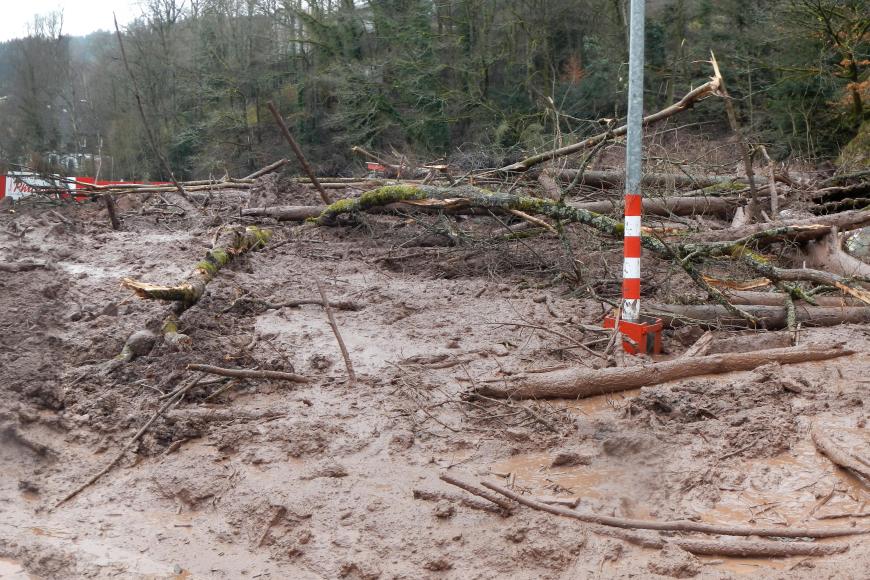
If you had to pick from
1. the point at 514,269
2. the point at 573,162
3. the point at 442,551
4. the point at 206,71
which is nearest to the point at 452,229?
the point at 514,269

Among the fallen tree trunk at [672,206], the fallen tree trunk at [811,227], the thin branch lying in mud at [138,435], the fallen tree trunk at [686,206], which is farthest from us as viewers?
the fallen tree trunk at [686,206]

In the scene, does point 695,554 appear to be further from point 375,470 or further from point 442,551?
point 375,470

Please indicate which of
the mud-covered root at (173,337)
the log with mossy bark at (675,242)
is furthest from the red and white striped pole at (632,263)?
the mud-covered root at (173,337)

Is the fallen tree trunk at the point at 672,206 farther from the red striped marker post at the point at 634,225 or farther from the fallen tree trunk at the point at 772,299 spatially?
the red striped marker post at the point at 634,225

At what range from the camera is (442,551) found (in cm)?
349

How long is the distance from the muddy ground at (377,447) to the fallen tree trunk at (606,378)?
0.34 ft

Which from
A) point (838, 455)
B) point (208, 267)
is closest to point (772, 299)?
point (838, 455)

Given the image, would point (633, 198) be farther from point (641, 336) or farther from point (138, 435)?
point (138, 435)

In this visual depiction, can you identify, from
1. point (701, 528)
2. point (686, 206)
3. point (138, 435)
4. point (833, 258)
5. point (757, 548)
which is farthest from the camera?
point (686, 206)

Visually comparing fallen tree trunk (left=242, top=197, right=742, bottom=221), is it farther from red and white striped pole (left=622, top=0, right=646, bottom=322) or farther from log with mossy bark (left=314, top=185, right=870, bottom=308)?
red and white striped pole (left=622, top=0, right=646, bottom=322)

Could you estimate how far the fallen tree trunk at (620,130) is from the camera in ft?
21.8

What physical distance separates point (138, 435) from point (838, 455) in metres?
3.87

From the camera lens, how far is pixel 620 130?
7594 millimetres

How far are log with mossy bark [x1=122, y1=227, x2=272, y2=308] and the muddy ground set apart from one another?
0.71 feet
